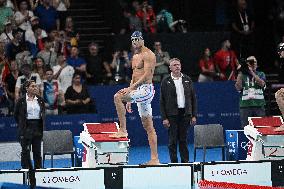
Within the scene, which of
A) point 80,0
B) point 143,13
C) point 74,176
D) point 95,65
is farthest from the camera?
point 80,0

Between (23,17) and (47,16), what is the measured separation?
2.73ft

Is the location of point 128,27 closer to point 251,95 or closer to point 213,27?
point 213,27

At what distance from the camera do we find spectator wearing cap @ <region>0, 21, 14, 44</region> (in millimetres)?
24297

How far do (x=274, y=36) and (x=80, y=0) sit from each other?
19.4ft

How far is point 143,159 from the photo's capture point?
73.3 ft

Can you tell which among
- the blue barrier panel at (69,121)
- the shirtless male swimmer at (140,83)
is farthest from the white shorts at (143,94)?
the blue barrier panel at (69,121)

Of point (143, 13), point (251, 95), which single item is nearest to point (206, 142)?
point (251, 95)

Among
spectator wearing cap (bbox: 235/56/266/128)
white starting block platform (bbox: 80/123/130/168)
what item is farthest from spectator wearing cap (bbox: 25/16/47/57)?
white starting block platform (bbox: 80/123/130/168)

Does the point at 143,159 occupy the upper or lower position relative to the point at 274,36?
lower

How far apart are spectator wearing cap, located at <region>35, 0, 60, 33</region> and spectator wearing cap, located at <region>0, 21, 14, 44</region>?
125 cm

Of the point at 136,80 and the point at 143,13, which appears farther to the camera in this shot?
the point at 143,13

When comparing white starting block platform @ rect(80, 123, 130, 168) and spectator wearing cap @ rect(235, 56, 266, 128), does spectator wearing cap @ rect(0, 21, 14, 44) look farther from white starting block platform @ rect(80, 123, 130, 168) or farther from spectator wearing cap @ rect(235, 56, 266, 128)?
spectator wearing cap @ rect(235, 56, 266, 128)

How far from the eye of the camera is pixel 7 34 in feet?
80.2

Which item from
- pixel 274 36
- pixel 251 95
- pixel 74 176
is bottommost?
pixel 74 176
